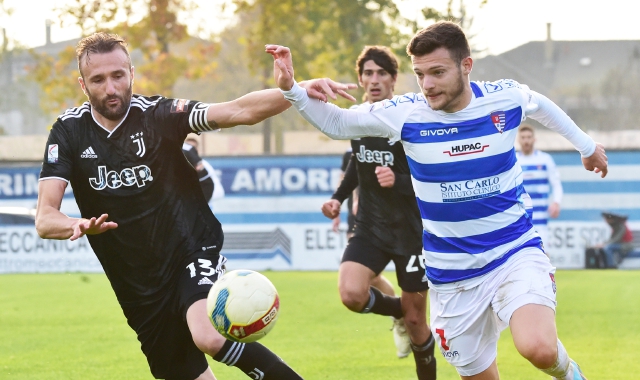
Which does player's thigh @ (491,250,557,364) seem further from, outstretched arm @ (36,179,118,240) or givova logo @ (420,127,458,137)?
outstretched arm @ (36,179,118,240)

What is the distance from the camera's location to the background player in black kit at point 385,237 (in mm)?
6941

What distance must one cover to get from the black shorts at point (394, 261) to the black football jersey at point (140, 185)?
2174mm

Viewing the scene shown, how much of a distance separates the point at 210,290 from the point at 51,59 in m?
20.9

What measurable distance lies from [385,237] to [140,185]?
8.47ft

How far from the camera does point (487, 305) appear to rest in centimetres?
495

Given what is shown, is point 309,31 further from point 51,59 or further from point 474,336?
point 474,336

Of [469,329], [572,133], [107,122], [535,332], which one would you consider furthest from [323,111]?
[572,133]

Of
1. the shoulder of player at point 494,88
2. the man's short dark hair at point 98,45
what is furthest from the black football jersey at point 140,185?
the shoulder of player at point 494,88

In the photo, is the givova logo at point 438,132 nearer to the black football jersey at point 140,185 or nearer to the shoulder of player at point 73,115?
the black football jersey at point 140,185

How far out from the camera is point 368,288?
23.3 feet

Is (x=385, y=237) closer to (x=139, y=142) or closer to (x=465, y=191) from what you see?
(x=465, y=191)

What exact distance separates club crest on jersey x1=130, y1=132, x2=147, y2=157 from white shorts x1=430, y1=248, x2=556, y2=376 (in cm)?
→ 184

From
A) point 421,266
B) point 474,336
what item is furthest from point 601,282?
point 474,336

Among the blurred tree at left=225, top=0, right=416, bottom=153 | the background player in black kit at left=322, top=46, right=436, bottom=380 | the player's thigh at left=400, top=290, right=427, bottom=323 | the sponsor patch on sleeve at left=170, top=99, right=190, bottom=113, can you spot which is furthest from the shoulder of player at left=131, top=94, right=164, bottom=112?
the blurred tree at left=225, top=0, right=416, bottom=153
